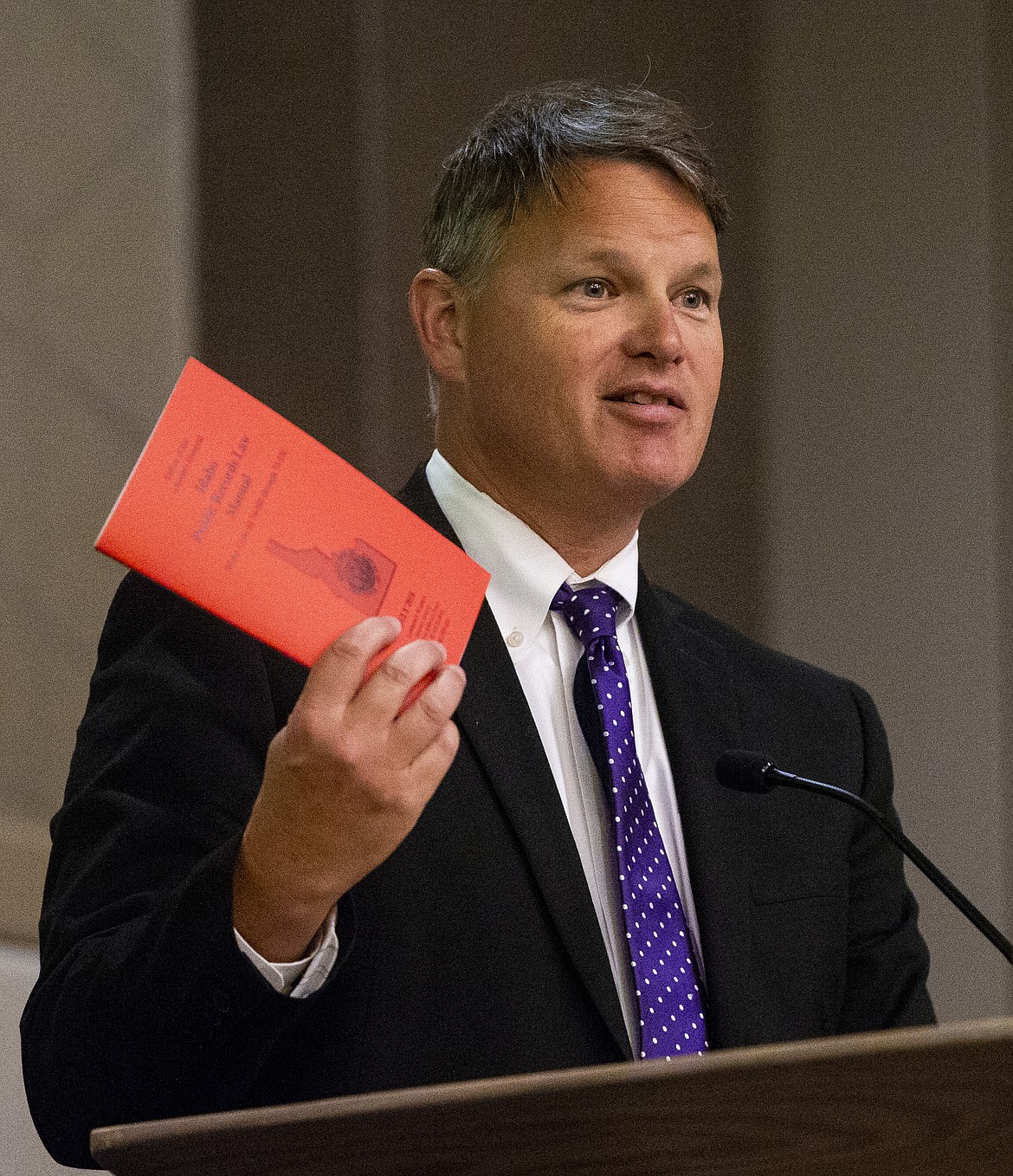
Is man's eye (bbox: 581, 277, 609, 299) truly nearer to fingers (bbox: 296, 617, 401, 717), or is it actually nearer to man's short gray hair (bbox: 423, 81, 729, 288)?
man's short gray hair (bbox: 423, 81, 729, 288)

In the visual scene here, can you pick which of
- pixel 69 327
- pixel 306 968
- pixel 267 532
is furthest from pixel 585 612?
pixel 69 327

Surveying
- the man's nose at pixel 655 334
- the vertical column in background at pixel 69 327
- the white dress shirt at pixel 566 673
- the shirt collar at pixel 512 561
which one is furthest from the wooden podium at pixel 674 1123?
the vertical column in background at pixel 69 327

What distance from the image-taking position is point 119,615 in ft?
5.46

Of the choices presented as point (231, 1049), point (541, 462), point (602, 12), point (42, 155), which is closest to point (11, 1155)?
point (231, 1049)

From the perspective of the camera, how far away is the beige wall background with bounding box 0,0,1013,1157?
2.66 m

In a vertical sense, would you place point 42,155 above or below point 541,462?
above

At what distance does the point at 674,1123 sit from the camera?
877mm

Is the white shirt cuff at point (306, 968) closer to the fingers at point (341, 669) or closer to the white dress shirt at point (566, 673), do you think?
the fingers at point (341, 669)

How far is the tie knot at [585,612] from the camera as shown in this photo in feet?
6.11

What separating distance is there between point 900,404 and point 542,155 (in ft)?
6.78

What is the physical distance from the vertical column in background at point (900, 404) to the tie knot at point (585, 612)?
2.02 meters

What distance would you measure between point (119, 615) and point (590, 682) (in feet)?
1.67

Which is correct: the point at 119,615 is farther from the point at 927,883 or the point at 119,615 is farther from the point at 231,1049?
the point at 927,883

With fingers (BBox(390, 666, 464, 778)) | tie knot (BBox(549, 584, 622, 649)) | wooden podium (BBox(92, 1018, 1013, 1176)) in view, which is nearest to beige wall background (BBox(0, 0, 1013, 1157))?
tie knot (BBox(549, 584, 622, 649))
